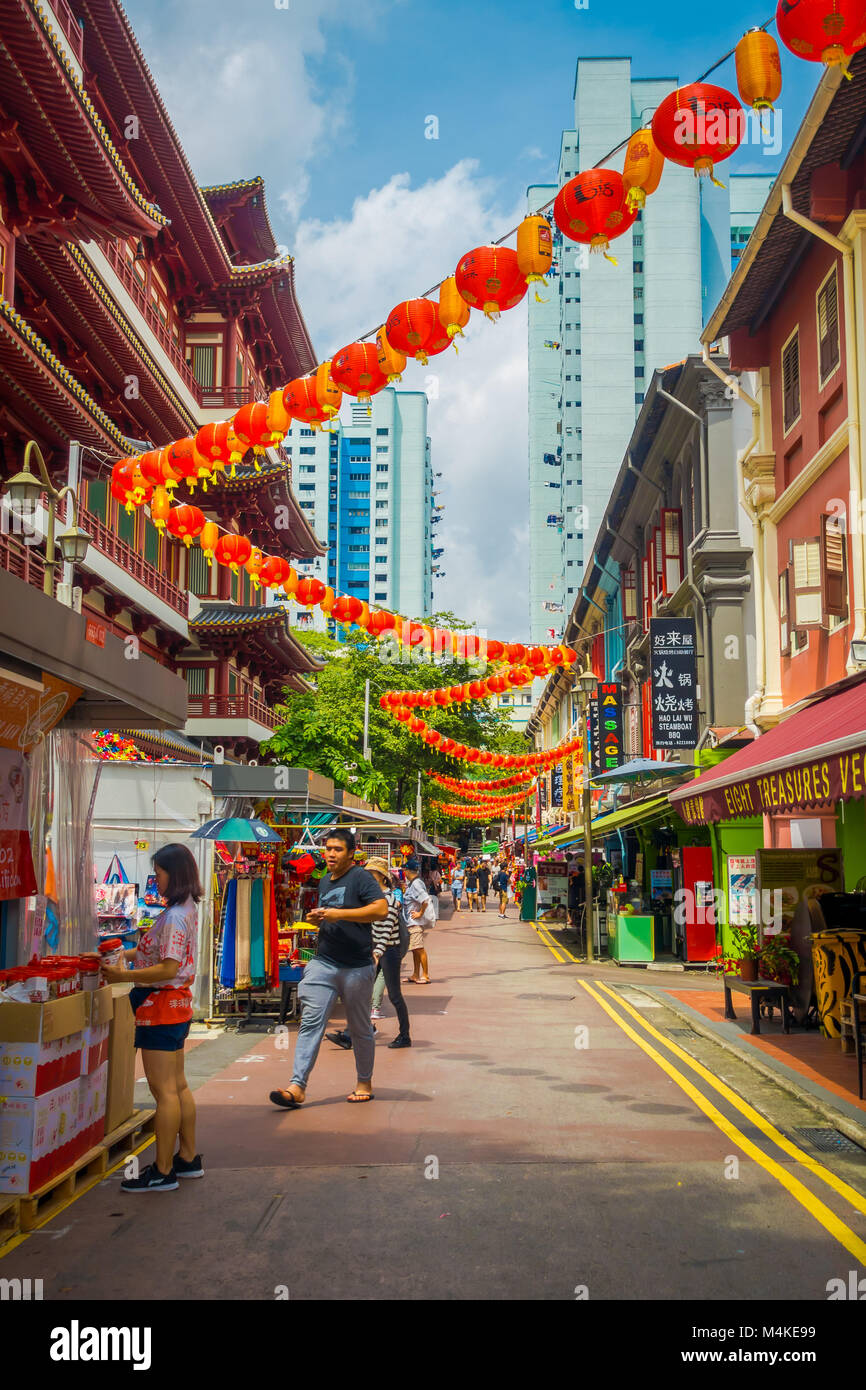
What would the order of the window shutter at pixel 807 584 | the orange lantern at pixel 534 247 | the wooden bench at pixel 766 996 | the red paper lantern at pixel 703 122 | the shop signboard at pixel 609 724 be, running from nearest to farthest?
the red paper lantern at pixel 703 122
the orange lantern at pixel 534 247
the wooden bench at pixel 766 996
the window shutter at pixel 807 584
the shop signboard at pixel 609 724

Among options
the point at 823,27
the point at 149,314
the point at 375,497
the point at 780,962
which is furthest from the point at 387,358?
the point at 375,497

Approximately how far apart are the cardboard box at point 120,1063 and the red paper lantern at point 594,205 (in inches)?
235

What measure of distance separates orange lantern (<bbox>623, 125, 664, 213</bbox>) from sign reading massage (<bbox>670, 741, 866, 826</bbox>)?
13.8 ft

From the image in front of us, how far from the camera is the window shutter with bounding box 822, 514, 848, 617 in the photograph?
14.0 metres

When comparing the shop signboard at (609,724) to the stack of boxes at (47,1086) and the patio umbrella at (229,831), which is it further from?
the stack of boxes at (47,1086)

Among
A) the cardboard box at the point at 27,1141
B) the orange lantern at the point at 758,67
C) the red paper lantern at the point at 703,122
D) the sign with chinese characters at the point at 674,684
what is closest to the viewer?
the cardboard box at the point at 27,1141

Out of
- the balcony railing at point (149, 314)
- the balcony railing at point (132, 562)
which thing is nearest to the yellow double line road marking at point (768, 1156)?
the balcony railing at point (132, 562)

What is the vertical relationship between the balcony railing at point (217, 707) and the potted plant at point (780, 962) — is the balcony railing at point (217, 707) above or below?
above

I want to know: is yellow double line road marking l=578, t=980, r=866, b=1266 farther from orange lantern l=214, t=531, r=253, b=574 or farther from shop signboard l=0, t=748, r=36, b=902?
orange lantern l=214, t=531, r=253, b=574

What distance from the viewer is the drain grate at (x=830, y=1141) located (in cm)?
727

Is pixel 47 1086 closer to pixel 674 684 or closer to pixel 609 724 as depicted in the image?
pixel 674 684

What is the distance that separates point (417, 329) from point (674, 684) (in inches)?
557

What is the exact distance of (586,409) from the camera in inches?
2707
